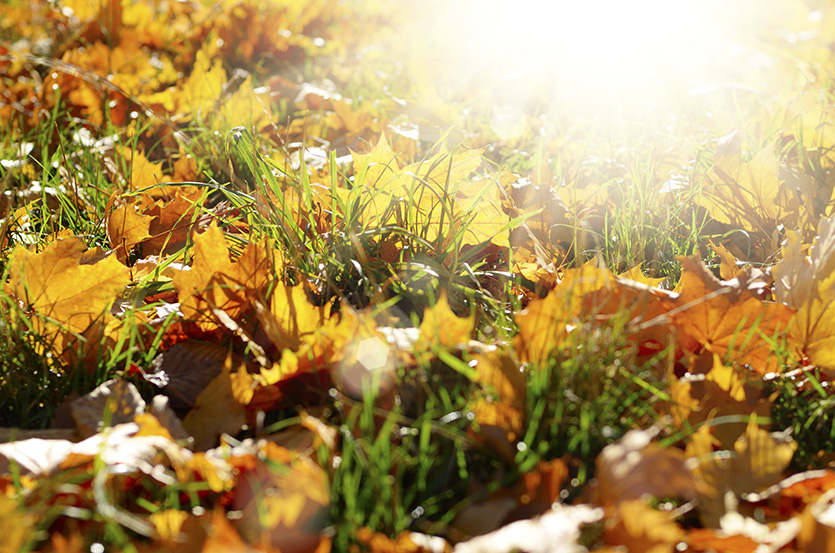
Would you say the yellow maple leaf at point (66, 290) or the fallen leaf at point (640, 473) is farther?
the yellow maple leaf at point (66, 290)

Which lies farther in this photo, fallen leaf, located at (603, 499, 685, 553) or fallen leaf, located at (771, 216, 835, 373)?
fallen leaf, located at (771, 216, 835, 373)

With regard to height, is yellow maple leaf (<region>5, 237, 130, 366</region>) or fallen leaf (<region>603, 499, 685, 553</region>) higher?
yellow maple leaf (<region>5, 237, 130, 366</region>)

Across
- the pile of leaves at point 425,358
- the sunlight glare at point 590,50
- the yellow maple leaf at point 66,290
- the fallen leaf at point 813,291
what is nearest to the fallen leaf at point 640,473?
the pile of leaves at point 425,358

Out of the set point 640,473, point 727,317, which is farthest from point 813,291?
point 640,473

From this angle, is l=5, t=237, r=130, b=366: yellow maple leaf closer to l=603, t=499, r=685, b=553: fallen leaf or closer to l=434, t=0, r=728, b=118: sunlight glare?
l=603, t=499, r=685, b=553: fallen leaf

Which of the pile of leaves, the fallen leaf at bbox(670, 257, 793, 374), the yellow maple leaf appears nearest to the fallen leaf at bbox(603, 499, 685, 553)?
the pile of leaves

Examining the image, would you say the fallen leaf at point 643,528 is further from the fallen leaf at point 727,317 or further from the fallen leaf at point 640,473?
the fallen leaf at point 727,317

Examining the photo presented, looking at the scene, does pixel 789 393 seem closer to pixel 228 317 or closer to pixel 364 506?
pixel 364 506

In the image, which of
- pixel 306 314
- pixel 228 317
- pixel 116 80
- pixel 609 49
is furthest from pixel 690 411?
pixel 609 49
